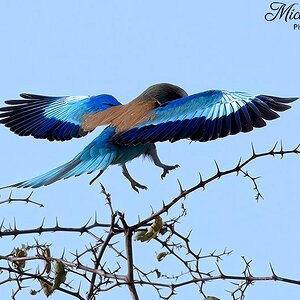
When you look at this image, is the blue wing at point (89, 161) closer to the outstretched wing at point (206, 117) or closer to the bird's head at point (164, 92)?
the outstretched wing at point (206, 117)

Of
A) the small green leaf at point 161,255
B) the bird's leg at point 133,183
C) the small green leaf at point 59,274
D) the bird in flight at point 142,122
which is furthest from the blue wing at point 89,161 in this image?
the small green leaf at point 59,274

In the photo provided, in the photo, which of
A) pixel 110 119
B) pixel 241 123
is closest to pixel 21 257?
pixel 241 123

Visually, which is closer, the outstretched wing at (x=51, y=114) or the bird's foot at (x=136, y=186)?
the bird's foot at (x=136, y=186)

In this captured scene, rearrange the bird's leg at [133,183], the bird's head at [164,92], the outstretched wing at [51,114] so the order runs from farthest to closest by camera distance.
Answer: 1. the outstretched wing at [51,114]
2. the bird's head at [164,92]
3. the bird's leg at [133,183]

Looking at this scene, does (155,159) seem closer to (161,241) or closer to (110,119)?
(110,119)

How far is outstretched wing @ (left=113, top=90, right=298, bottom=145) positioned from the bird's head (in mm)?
426

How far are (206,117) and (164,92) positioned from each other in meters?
0.92

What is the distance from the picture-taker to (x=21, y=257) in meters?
2.99

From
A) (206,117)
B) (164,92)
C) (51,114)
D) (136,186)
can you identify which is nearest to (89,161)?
(136,186)

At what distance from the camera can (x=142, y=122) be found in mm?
4879

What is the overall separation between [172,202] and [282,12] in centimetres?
439

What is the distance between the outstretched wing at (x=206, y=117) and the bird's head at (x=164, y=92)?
426 mm

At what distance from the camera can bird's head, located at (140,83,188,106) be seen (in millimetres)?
5535

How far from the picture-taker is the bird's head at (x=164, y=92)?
5535 mm
